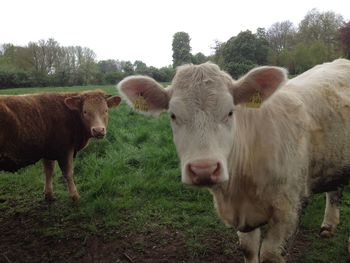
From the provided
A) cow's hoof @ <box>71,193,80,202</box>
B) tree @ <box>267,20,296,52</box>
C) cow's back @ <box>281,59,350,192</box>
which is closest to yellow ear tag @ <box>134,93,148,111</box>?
cow's back @ <box>281,59,350,192</box>

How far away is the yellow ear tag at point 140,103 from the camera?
2764 mm

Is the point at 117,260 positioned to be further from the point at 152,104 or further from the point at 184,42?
the point at 184,42

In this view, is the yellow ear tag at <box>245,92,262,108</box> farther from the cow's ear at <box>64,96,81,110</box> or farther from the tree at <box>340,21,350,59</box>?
the tree at <box>340,21,350,59</box>

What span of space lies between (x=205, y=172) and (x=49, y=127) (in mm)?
3922

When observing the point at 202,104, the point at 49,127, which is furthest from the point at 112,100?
the point at 202,104

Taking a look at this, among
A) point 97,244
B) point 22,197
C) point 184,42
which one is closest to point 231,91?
point 97,244

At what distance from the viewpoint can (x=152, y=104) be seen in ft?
9.10

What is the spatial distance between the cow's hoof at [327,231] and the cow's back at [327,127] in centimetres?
84

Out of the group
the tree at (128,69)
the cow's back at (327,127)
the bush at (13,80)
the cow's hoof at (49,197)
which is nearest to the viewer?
Result: the cow's back at (327,127)

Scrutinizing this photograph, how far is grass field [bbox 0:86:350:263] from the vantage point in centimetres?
379

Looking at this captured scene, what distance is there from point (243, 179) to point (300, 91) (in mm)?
1027

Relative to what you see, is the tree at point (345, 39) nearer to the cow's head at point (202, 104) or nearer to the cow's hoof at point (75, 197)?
the cow's hoof at point (75, 197)

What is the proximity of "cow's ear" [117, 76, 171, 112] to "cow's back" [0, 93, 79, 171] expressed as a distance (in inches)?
108

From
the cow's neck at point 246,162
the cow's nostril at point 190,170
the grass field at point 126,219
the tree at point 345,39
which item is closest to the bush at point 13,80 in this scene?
the tree at point 345,39
